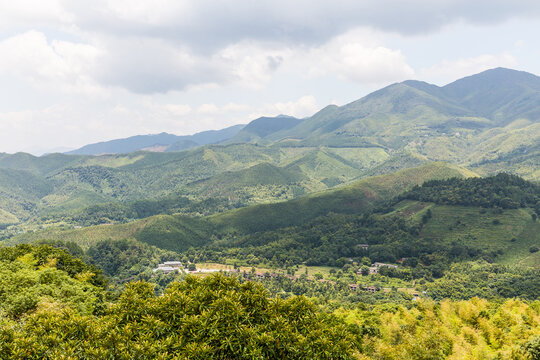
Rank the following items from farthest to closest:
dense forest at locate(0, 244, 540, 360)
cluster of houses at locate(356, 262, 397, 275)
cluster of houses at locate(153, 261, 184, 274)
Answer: cluster of houses at locate(153, 261, 184, 274), cluster of houses at locate(356, 262, 397, 275), dense forest at locate(0, 244, 540, 360)

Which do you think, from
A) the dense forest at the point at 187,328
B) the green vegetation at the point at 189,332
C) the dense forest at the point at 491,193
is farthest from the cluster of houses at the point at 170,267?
the dense forest at the point at 491,193

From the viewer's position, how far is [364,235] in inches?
7003

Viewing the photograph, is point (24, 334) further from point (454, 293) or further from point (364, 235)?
point (364, 235)

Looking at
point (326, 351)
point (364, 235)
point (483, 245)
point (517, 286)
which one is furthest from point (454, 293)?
point (326, 351)

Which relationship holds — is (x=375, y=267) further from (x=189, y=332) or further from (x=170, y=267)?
(x=189, y=332)

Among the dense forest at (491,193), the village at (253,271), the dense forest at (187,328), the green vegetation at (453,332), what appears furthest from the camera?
the dense forest at (491,193)

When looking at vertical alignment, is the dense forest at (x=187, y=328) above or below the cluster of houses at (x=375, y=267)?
above

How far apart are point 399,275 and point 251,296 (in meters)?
124

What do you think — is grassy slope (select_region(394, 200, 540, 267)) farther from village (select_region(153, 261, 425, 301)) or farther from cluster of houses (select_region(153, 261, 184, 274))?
cluster of houses (select_region(153, 261, 184, 274))

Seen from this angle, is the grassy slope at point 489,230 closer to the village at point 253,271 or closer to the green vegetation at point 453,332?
the village at point 253,271

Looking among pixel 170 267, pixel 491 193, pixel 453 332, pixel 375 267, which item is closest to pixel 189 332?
pixel 453 332

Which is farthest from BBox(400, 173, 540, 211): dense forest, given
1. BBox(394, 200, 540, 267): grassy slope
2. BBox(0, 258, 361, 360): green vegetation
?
BBox(0, 258, 361, 360): green vegetation

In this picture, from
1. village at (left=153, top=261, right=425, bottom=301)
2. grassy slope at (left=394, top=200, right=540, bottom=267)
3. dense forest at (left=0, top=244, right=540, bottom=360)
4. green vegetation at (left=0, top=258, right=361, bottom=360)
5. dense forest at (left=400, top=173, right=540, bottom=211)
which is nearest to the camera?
green vegetation at (left=0, top=258, right=361, bottom=360)

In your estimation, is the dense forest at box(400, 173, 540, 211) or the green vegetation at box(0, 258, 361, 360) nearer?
the green vegetation at box(0, 258, 361, 360)
